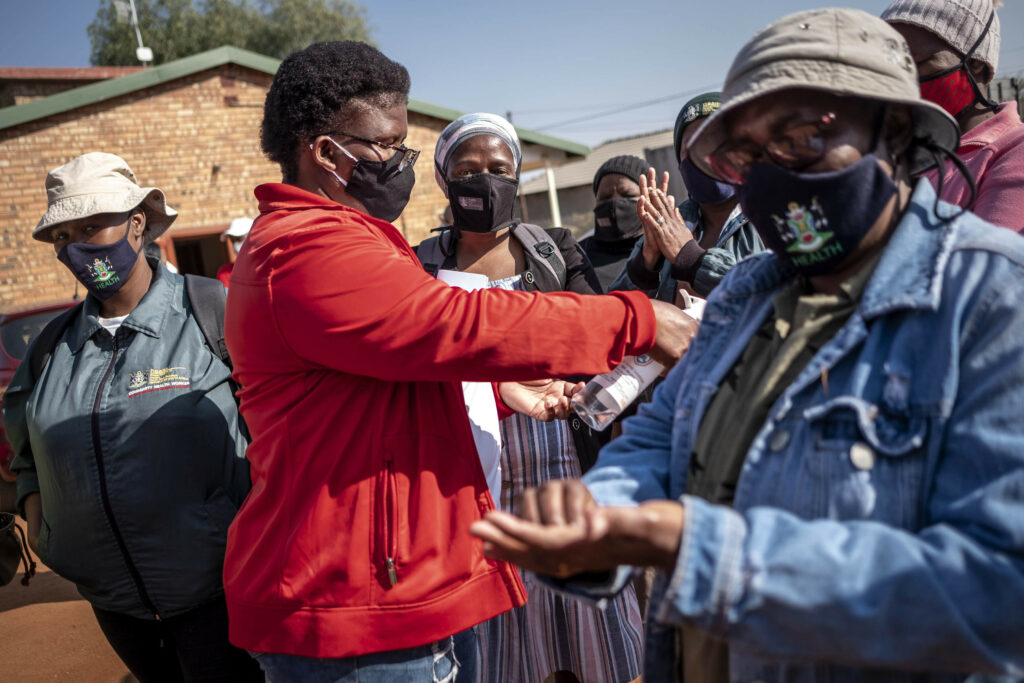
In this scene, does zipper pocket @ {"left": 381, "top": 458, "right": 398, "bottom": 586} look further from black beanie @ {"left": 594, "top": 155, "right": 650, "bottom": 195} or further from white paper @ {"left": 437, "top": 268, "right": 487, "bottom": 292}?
black beanie @ {"left": 594, "top": 155, "right": 650, "bottom": 195}

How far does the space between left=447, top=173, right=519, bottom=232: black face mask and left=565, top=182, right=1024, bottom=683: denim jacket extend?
210 cm

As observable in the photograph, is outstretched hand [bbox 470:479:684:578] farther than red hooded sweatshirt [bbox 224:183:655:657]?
No

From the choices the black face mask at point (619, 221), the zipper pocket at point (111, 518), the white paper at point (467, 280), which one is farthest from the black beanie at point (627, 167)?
the zipper pocket at point (111, 518)

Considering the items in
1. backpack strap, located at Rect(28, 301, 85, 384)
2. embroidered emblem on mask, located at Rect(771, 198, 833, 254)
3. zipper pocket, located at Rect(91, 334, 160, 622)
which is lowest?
zipper pocket, located at Rect(91, 334, 160, 622)

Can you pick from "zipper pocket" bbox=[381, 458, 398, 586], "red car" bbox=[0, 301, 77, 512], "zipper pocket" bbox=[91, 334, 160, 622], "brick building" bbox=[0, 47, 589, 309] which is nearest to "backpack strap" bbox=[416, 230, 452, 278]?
"zipper pocket" bbox=[91, 334, 160, 622]

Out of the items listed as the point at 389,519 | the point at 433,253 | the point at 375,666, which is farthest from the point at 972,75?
the point at 375,666

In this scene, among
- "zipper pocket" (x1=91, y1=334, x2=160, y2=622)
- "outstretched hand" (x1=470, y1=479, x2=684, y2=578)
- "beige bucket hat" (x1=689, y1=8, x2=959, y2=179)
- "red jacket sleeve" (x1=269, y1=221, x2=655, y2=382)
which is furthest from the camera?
"zipper pocket" (x1=91, y1=334, x2=160, y2=622)

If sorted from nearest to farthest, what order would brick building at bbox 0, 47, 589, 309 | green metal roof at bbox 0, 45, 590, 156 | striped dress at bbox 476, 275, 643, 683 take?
striped dress at bbox 476, 275, 643, 683, green metal roof at bbox 0, 45, 590, 156, brick building at bbox 0, 47, 589, 309

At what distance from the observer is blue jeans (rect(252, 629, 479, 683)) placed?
6.10 ft

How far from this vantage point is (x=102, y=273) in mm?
3051

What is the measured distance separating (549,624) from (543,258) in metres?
1.56

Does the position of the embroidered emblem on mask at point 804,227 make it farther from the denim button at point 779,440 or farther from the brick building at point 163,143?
the brick building at point 163,143

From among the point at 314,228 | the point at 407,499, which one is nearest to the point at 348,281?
the point at 314,228

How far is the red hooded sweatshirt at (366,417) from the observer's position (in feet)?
5.86
